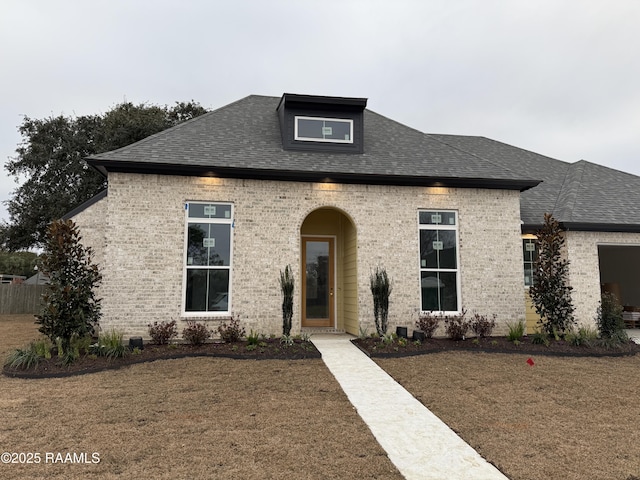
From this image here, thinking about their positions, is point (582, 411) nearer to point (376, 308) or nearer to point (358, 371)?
point (358, 371)

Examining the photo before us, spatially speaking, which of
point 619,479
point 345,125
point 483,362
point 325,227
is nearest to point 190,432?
point 619,479

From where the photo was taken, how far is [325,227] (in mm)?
12008

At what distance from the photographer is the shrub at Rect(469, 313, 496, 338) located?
9.90m

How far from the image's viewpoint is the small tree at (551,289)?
9758mm

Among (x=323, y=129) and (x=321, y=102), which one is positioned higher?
(x=321, y=102)

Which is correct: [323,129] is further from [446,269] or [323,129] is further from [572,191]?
[572,191]

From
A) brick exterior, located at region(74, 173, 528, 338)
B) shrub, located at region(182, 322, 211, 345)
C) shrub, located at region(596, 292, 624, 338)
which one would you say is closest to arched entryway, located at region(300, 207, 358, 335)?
brick exterior, located at region(74, 173, 528, 338)

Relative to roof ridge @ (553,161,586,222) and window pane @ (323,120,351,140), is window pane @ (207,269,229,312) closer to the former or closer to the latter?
window pane @ (323,120,351,140)

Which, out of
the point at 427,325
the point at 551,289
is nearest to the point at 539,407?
the point at 427,325

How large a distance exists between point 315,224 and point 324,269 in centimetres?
136

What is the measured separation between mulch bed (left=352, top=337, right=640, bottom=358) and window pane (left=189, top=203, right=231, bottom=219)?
173 inches

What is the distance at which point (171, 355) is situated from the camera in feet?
26.1

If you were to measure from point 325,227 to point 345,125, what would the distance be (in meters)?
2.99

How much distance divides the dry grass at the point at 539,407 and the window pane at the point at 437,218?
11.7ft
